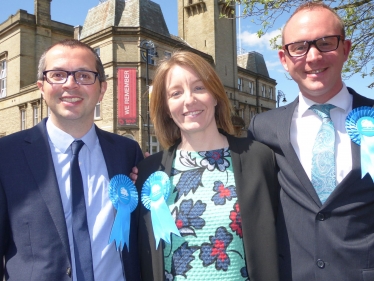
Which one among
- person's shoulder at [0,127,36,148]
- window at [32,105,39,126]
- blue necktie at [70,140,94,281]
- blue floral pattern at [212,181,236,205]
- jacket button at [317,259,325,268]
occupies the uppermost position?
window at [32,105,39,126]

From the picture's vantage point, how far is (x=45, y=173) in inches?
88.3

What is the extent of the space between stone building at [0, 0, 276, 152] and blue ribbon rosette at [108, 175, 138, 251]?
569 inches

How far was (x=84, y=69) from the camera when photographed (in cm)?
246

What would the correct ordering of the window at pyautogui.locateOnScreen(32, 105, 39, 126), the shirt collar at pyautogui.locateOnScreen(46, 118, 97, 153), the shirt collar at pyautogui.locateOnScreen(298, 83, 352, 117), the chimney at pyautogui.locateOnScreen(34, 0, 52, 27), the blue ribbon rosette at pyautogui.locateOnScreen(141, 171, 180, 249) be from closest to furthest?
1. the blue ribbon rosette at pyautogui.locateOnScreen(141, 171, 180, 249)
2. the shirt collar at pyautogui.locateOnScreen(298, 83, 352, 117)
3. the shirt collar at pyautogui.locateOnScreen(46, 118, 97, 153)
4. the window at pyautogui.locateOnScreen(32, 105, 39, 126)
5. the chimney at pyautogui.locateOnScreen(34, 0, 52, 27)

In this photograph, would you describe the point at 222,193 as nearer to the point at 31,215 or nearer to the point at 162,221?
the point at 162,221

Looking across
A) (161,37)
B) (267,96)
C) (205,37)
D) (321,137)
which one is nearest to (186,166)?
(321,137)

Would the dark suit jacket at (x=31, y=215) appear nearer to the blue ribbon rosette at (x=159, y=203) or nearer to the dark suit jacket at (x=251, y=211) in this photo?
the dark suit jacket at (x=251, y=211)

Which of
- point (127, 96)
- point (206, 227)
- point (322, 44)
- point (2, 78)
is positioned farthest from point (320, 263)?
point (2, 78)

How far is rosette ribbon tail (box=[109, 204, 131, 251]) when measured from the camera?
7.39 feet

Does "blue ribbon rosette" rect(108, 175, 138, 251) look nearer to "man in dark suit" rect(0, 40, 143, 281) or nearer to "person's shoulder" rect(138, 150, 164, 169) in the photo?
"man in dark suit" rect(0, 40, 143, 281)

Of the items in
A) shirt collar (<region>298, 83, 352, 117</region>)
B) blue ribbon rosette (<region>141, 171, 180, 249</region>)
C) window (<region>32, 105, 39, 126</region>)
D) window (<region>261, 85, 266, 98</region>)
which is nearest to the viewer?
blue ribbon rosette (<region>141, 171, 180, 249</region>)

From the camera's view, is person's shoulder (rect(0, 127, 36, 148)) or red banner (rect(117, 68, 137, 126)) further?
red banner (rect(117, 68, 137, 126))

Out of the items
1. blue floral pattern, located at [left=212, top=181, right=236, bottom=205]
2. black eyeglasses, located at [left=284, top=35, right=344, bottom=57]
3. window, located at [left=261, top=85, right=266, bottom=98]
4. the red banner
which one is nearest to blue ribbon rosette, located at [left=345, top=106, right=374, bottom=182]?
black eyeglasses, located at [left=284, top=35, right=344, bottom=57]

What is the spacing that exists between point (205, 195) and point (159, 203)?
12.1 inches
